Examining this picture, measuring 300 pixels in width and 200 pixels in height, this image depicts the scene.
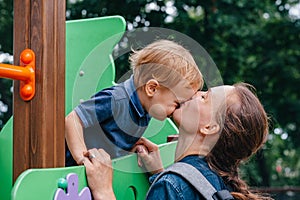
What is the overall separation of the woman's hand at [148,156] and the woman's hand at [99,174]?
0.21m

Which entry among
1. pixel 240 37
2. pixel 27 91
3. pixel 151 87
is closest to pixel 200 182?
pixel 151 87

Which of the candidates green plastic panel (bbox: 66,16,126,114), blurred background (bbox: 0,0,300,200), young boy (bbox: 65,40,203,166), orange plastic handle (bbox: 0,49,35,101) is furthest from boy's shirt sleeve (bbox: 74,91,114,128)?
blurred background (bbox: 0,0,300,200)

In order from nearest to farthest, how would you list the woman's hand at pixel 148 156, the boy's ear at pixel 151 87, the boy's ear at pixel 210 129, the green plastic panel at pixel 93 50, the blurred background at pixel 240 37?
1. the boy's ear at pixel 210 129
2. the boy's ear at pixel 151 87
3. the woman's hand at pixel 148 156
4. the green plastic panel at pixel 93 50
5. the blurred background at pixel 240 37

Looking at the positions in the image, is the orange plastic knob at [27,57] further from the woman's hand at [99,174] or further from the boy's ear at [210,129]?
the boy's ear at [210,129]

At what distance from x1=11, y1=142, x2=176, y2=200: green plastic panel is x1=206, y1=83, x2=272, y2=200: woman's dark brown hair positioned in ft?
0.85

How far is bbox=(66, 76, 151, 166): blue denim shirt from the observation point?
1.60 metres

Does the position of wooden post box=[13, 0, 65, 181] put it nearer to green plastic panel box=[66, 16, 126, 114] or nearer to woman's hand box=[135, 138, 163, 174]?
woman's hand box=[135, 138, 163, 174]

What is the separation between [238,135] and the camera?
1.43 metres

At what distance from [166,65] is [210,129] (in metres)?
0.21

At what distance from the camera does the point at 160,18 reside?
3.94 meters

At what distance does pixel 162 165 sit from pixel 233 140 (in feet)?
1.25

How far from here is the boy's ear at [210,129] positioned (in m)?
1.45

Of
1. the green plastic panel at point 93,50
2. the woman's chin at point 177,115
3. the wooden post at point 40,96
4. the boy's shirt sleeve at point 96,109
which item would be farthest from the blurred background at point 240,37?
the wooden post at point 40,96

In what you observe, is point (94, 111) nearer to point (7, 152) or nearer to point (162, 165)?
point (162, 165)
